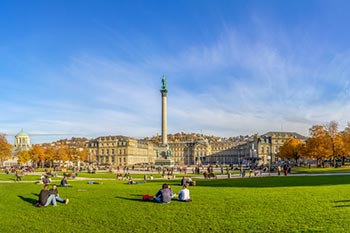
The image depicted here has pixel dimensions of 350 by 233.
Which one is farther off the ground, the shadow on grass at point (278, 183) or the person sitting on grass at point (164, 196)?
the person sitting on grass at point (164, 196)

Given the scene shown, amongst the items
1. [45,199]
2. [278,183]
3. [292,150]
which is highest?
[292,150]

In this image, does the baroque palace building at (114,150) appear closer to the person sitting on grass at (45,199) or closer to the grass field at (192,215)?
the person sitting on grass at (45,199)

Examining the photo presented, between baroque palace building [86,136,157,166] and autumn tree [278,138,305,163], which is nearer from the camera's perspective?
autumn tree [278,138,305,163]

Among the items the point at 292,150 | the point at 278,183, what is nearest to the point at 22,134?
the point at 292,150

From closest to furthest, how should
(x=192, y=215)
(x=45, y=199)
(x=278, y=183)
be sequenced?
(x=192, y=215) < (x=45, y=199) < (x=278, y=183)

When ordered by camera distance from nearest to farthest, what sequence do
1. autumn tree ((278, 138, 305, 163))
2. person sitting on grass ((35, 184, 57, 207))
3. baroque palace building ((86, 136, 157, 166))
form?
1. person sitting on grass ((35, 184, 57, 207))
2. autumn tree ((278, 138, 305, 163))
3. baroque palace building ((86, 136, 157, 166))

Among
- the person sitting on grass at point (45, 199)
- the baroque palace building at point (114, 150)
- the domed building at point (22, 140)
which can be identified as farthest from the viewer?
the domed building at point (22, 140)

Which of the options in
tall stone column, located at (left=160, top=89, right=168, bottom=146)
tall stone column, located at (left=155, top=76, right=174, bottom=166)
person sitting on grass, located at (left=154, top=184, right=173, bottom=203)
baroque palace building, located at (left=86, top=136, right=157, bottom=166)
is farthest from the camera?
baroque palace building, located at (left=86, top=136, right=157, bottom=166)

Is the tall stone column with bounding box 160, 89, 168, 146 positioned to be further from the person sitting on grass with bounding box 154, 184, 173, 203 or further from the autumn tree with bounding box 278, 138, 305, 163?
the person sitting on grass with bounding box 154, 184, 173, 203

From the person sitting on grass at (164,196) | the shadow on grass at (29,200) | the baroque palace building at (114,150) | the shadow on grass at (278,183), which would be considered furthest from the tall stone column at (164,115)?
the baroque palace building at (114,150)

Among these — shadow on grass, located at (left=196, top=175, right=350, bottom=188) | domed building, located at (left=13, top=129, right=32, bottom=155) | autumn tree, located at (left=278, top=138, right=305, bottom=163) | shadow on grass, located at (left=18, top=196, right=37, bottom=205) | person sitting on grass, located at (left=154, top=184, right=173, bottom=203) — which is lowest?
shadow on grass, located at (left=18, top=196, right=37, bottom=205)

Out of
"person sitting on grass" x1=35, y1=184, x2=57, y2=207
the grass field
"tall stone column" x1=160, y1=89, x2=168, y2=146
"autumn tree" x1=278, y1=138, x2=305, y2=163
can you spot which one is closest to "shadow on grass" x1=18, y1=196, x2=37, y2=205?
the grass field

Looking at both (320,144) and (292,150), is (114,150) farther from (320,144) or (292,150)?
(320,144)

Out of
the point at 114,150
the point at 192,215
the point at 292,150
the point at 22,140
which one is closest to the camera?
the point at 192,215
